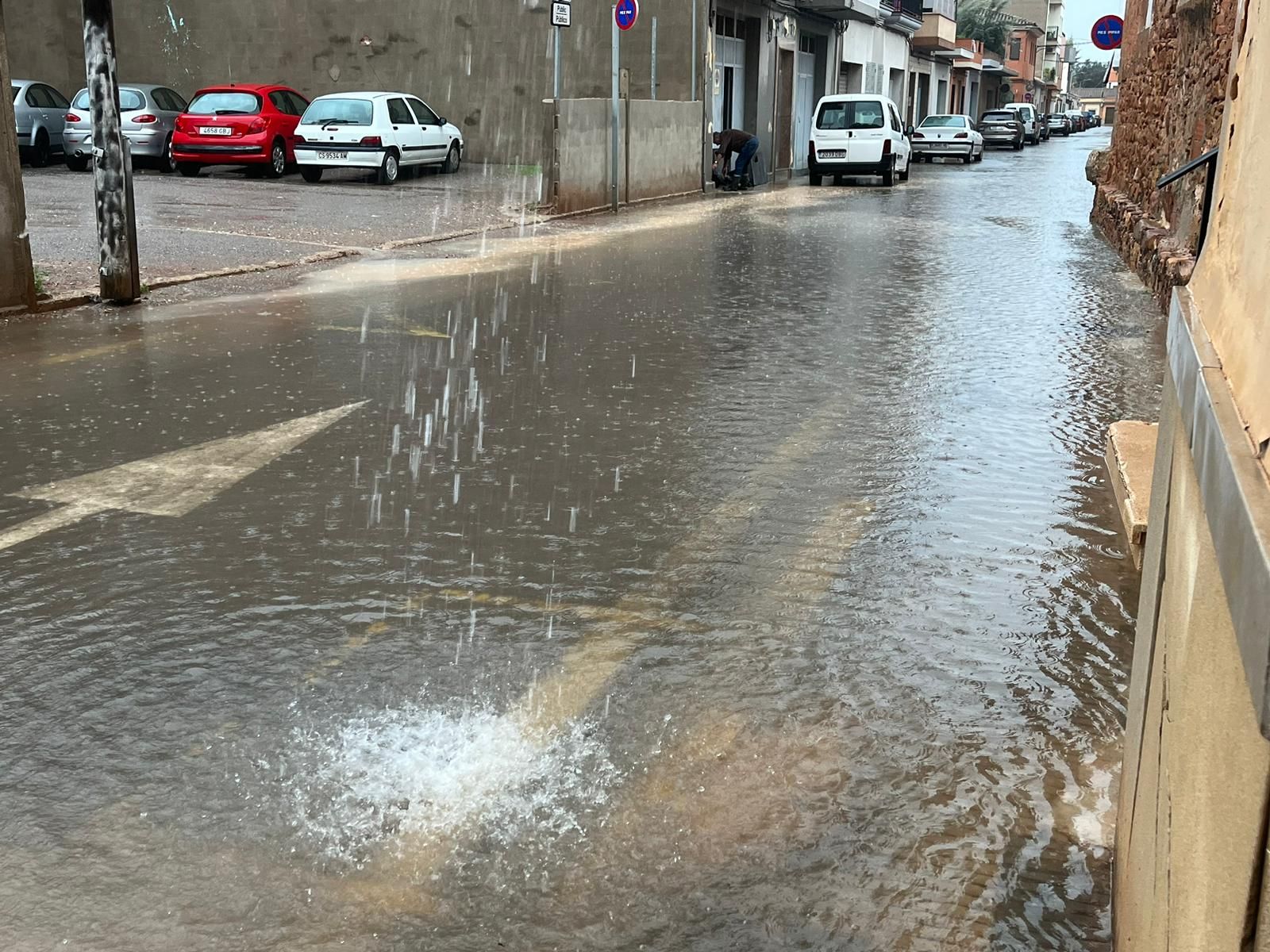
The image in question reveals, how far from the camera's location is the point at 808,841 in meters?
2.88

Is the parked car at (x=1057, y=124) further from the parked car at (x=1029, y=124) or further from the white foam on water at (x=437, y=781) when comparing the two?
the white foam on water at (x=437, y=781)

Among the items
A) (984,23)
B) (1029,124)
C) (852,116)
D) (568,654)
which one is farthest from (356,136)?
(984,23)

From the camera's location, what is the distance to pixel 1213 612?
1.79 meters

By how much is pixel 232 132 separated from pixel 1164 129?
52.1 feet

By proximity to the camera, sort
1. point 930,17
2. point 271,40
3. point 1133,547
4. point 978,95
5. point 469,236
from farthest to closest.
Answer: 1. point 978,95
2. point 930,17
3. point 271,40
4. point 469,236
5. point 1133,547

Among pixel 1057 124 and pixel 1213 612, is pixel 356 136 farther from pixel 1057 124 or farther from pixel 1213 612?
pixel 1057 124

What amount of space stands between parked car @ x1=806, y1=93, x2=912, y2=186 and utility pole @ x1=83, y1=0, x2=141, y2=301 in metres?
18.5

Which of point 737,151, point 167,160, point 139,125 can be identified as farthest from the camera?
point 737,151

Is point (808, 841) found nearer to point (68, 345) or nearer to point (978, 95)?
point (68, 345)

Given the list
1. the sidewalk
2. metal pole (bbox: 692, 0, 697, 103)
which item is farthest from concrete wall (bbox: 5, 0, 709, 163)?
the sidewalk

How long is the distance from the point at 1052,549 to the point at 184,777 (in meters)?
3.02

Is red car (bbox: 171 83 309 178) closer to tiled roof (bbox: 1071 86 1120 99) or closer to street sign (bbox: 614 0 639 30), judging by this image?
street sign (bbox: 614 0 639 30)

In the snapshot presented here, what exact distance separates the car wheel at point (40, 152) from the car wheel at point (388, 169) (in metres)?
6.34

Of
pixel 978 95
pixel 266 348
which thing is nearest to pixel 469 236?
pixel 266 348
